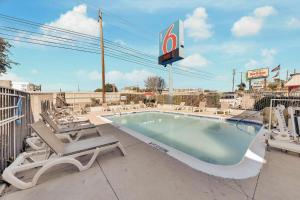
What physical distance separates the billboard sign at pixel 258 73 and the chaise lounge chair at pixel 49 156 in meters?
33.2

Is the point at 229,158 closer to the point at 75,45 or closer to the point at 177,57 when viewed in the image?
the point at 177,57

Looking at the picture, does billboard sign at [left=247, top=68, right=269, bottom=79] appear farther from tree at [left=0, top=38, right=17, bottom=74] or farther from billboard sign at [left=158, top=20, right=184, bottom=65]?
tree at [left=0, top=38, right=17, bottom=74]

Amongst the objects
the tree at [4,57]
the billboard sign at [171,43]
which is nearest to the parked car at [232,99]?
the billboard sign at [171,43]

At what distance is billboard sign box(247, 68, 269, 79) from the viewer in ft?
90.8

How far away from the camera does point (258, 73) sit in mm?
28688

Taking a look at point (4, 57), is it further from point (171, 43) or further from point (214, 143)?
point (214, 143)

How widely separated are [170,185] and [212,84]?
5452cm

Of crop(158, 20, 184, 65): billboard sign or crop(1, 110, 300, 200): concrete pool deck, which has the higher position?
crop(158, 20, 184, 65): billboard sign

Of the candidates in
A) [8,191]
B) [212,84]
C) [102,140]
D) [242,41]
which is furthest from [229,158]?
[212,84]

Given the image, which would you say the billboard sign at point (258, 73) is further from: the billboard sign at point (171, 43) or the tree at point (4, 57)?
the tree at point (4, 57)

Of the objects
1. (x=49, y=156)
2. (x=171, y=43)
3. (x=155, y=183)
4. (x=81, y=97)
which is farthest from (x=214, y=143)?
(x=81, y=97)

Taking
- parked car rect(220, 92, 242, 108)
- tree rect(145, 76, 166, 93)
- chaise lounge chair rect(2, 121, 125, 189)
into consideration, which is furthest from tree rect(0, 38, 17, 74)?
tree rect(145, 76, 166, 93)

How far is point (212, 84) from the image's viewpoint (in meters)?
52.2

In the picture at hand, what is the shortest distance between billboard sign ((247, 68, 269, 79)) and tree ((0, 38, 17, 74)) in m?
37.9
